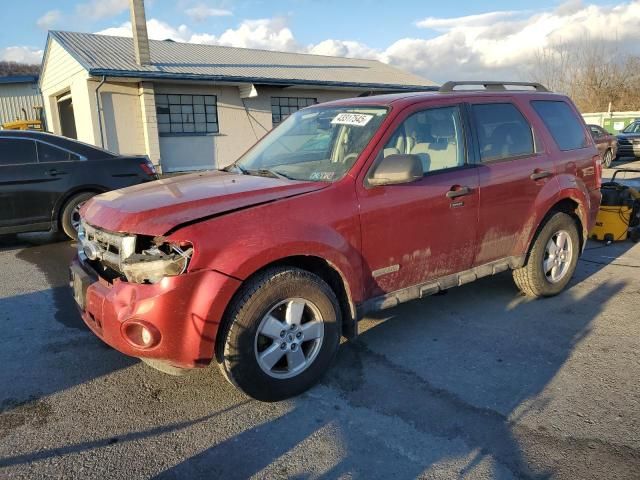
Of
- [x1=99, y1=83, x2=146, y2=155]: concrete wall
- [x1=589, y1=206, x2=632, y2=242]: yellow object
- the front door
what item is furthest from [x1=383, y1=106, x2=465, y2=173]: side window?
[x1=99, y1=83, x2=146, y2=155]: concrete wall

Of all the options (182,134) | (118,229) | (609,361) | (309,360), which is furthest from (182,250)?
(182,134)

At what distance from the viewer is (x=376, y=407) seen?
3.11 metres

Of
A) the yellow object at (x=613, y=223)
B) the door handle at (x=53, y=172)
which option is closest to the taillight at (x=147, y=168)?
the door handle at (x=53, y=172)

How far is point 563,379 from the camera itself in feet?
11.2

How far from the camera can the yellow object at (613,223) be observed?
6.78 m

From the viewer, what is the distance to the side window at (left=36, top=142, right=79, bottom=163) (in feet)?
23.7

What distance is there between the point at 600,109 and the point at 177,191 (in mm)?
45785

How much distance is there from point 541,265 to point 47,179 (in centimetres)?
646

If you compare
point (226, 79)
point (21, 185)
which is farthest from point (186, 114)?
point (21, 185)

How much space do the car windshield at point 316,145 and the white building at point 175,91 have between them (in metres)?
11.7

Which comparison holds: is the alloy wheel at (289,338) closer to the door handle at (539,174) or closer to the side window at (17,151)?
the door handle at (539,174)

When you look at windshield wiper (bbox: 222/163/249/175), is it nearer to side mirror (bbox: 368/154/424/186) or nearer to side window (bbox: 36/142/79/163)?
side mirror (bbox: 368/154/424/186)

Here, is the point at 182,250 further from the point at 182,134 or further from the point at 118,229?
the point at 182,134

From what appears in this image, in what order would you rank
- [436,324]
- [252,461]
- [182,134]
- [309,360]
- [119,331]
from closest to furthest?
1. [252,461]
2. [119,331]
3. [309,360]
4. [436,324]
5. [182,134]
